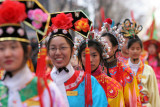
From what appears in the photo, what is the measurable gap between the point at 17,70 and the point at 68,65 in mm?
1031

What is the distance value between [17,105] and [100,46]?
1872 millimetres

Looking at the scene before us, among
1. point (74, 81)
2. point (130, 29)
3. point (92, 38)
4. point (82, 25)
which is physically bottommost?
point (74, 81)

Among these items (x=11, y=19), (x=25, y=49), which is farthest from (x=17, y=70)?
(x=11, y=19)

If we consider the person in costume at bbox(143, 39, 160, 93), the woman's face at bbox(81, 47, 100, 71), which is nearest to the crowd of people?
the woman's face at bbox(81, 47, 100, 71)

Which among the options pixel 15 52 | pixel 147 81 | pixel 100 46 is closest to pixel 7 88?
pixel 15 52

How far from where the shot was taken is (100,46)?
3.58 m

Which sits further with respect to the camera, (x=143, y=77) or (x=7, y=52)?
(x=143, y=77)

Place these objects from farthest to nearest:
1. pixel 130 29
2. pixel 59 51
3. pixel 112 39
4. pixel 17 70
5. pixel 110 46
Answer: pixel 130 29 < pixel 112 39 < pixel 110 46 < pixel 59 51 < pixel 17 70

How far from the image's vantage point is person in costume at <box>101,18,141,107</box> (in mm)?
3971

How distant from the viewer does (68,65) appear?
2984 mm

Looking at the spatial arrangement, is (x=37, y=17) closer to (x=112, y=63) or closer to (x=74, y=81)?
(x=74, y=81)

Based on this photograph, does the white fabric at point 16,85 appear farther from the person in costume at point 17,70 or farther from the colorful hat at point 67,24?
the colorful hat at point 67,24

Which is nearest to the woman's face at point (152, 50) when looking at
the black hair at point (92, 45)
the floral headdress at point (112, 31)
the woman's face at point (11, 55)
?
the floral headdress at point (112, 31)

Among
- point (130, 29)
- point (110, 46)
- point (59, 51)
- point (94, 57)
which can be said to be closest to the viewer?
point (59, 51)
